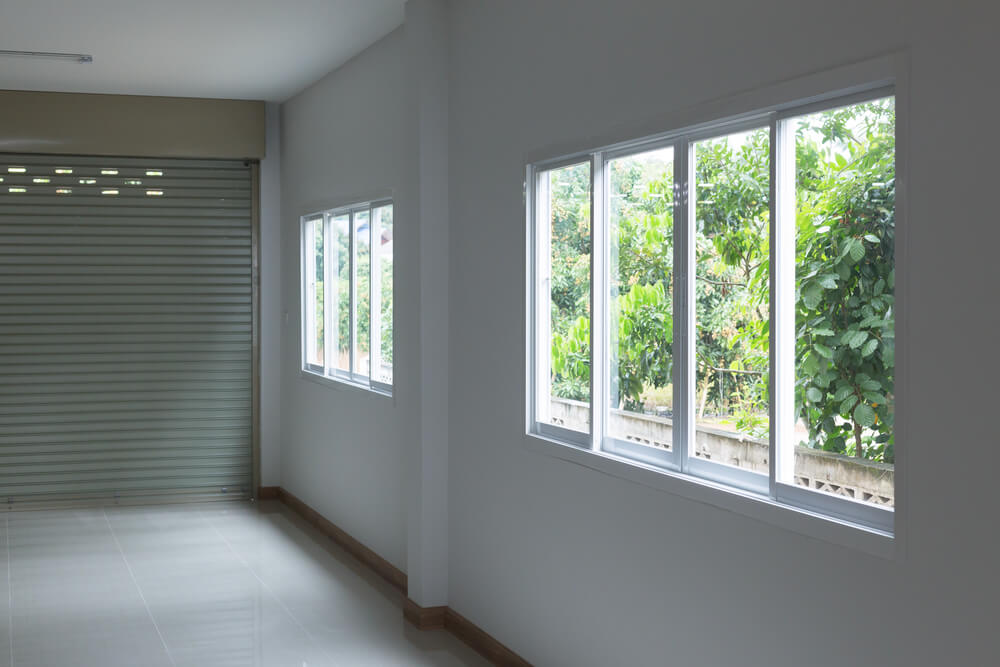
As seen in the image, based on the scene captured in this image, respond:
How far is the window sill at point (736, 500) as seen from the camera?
2.29m

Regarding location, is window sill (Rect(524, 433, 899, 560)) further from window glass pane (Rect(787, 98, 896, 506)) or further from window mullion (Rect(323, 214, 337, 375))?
window mullion (Rect(323, 214, 337, 375))

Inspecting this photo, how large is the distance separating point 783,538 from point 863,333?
0.59m

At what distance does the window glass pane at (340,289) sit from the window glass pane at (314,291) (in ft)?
1.00

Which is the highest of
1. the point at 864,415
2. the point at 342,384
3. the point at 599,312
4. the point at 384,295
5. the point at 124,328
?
the point at 384,295

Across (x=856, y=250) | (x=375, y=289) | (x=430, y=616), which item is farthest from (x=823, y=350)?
(x=375, y=289)

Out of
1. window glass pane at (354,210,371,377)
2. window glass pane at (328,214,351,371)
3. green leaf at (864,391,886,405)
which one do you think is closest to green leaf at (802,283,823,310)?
green leaf at (864,391,886,405)

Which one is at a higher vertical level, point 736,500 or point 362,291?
point 362,291

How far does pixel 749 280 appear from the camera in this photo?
9.23 ft

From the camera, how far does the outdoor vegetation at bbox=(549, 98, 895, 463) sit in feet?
7.74

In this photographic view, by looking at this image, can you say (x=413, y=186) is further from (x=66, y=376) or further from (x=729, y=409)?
(x=66, y=376)

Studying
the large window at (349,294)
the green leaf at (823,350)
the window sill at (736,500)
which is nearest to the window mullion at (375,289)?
the large window at (349,294)

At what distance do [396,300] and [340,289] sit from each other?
1.70 meters

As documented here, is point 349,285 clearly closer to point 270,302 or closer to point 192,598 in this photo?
point 270,302

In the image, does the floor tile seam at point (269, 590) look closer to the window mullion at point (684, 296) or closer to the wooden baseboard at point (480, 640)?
the wooden baseboard at point (480, 640)
